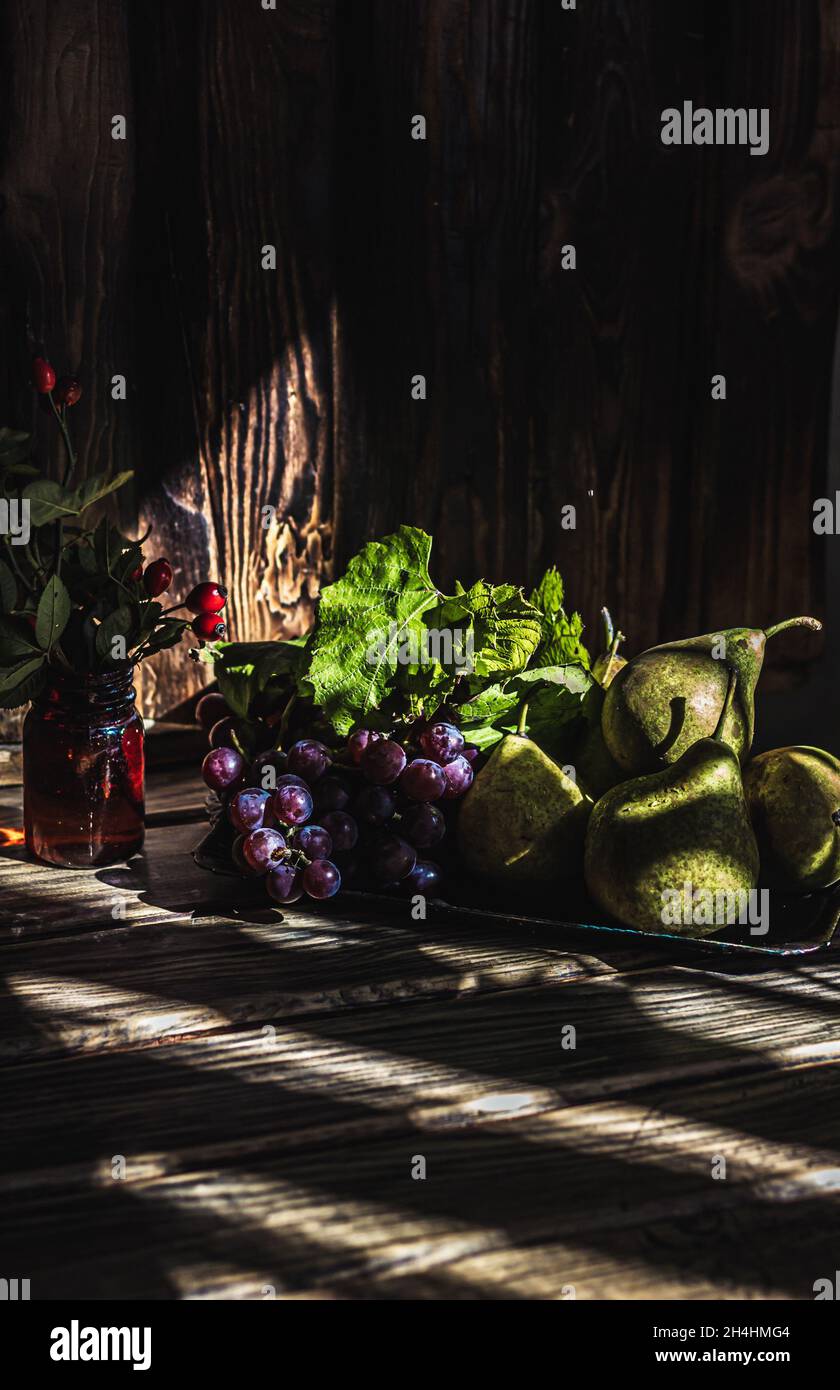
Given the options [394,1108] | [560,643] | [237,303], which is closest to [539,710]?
[560,643]

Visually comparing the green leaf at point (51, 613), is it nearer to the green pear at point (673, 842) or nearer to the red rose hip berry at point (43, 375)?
the red rose hip berry at point (43, 375)

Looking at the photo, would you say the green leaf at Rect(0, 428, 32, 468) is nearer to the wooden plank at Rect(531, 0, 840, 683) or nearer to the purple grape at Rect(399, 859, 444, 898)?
the purple grape at Rect(399, 859, 444, 898)

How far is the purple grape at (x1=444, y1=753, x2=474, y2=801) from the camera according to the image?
1328mm

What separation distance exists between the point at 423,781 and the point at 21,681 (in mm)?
401

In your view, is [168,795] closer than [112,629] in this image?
No

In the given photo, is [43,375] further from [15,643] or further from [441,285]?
[441,285]

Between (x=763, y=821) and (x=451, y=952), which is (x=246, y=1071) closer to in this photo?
(x=451, y=952)

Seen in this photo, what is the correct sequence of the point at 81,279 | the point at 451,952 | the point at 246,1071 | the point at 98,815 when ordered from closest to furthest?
1. the point at 246,1071
2. the point at 451,952
3. the point at 98,815
4. the point at 81,279

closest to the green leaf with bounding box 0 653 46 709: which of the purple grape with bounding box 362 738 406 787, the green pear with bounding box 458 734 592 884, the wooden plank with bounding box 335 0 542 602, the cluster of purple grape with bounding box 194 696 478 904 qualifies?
the cluster of purple grape with bounding box 194 696 478 904

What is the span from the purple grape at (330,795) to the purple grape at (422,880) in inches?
3.7

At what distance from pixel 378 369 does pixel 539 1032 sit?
36.1 inches

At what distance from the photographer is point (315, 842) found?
1297mm
